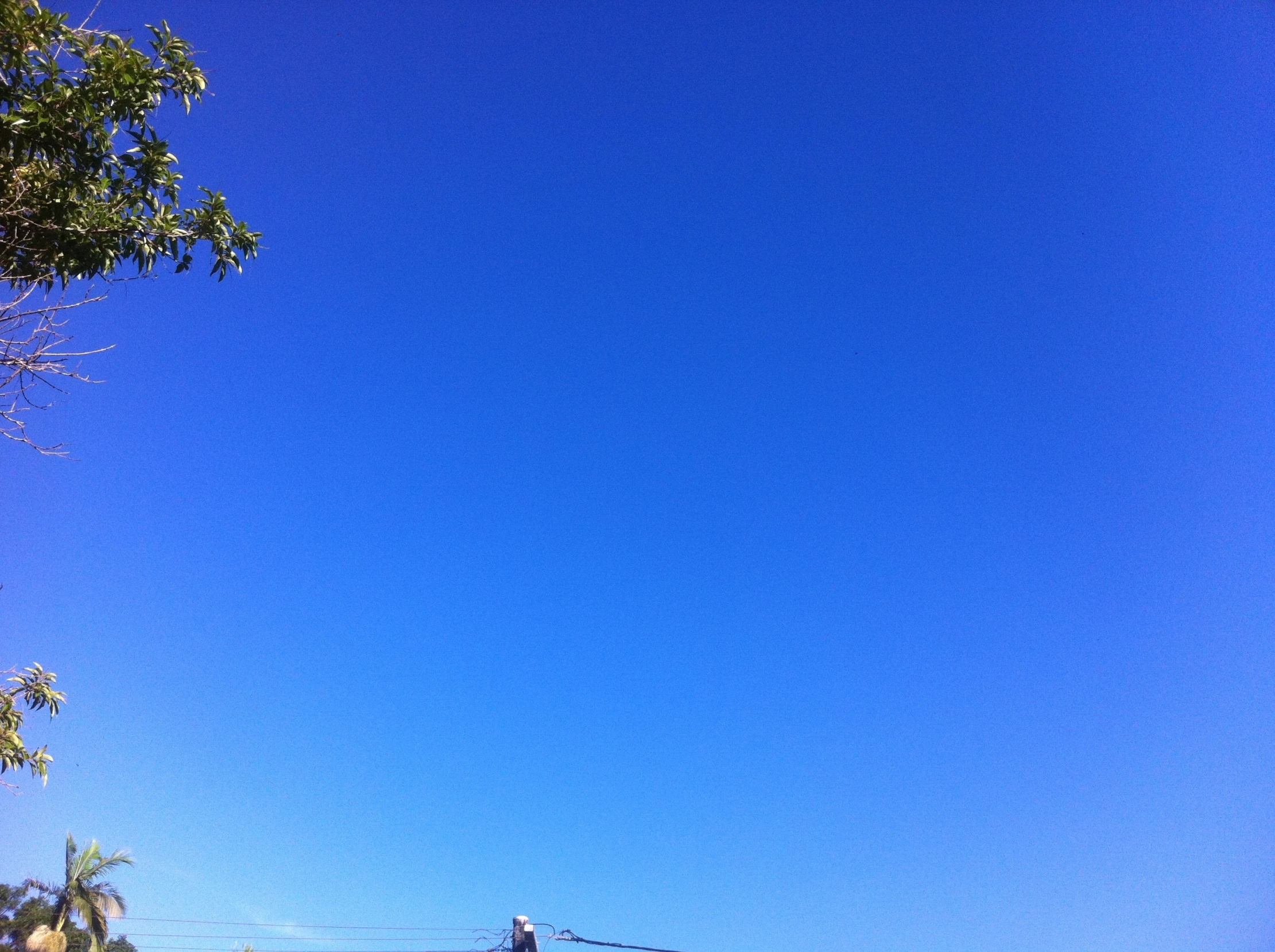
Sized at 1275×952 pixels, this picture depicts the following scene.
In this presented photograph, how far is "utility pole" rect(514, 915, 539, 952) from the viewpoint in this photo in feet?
66.4

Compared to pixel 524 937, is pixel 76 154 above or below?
above

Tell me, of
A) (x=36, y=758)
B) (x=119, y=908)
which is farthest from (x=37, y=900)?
(x=36, y=758)

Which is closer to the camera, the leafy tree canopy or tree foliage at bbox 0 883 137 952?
the leafy tree canopy

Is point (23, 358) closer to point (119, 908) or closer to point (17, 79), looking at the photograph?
point (17, 79)

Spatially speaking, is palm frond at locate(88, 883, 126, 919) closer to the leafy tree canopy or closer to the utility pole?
the utility pole

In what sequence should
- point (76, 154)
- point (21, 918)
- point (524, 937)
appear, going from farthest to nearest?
point (21, 918) → point (524, 937) → point (76, 154)

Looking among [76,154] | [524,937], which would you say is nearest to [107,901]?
[524,937]

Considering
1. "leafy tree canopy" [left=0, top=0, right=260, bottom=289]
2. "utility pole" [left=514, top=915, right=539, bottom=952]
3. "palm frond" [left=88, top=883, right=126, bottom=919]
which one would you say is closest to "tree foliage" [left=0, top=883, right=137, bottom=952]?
"palm frond" [left=88, top=883, right=126, bottom=919]

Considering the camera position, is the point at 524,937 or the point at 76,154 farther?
the point at 524,937

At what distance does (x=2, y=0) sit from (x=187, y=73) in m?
1.53

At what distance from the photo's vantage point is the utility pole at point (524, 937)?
20234 millimetres

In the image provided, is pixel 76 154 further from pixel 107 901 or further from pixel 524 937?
pixel 107 901

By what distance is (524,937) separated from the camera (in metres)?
20.4

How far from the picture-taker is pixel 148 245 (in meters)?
8.12
